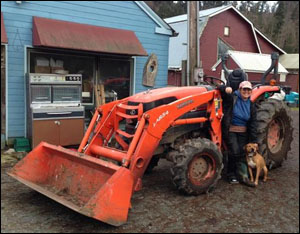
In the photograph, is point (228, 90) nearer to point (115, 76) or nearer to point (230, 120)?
point (230, 120)

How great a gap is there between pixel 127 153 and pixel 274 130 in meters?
2.81

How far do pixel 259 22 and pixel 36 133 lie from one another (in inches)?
187

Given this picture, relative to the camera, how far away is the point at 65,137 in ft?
22.5

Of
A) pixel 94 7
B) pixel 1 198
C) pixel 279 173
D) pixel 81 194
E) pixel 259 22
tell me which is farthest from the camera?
pixel 94 7

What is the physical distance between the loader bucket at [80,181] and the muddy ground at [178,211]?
0.21m

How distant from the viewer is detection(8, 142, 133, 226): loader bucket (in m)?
3.17

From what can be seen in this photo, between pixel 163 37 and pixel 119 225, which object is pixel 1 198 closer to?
pixel 119 225

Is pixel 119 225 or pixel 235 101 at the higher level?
pixel 235 101

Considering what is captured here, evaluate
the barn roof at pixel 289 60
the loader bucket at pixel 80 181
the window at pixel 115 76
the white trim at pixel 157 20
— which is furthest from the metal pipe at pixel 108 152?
the white trim at pixel 157 20

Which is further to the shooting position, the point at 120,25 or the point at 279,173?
the point at 120,25

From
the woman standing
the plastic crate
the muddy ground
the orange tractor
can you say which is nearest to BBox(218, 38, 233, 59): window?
the orange tractor

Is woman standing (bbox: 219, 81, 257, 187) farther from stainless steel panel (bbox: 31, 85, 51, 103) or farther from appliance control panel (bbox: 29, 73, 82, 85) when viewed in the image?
stainless steel panel (bbox: 31, 85, 51, 103)

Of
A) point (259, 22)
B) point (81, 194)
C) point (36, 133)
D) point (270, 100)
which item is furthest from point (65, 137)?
point (259, 22)

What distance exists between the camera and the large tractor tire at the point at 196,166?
4.14 meters
